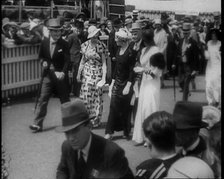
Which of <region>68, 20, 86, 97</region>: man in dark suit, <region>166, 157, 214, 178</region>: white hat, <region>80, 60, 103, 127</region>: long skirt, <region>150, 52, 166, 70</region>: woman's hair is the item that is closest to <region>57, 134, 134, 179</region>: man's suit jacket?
<region>166, 157, 214, 178</region>: white hat

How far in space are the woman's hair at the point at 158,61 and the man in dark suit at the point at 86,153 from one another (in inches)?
57.7

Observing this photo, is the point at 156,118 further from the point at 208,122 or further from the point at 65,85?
the point at 65,85

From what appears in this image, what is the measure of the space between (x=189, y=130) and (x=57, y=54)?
118 inches

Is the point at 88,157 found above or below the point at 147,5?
below

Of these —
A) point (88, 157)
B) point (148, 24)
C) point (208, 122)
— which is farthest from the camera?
point (148, 24)

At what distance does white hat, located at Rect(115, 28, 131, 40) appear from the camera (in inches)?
168

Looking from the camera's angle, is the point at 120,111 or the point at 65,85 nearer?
the point at 120,111

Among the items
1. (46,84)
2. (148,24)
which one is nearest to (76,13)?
(148,24)

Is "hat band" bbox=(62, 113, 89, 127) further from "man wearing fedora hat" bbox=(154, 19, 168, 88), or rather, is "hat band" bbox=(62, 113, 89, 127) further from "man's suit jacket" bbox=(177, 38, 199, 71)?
"man's suit jacket" bbox=(177, 38, 199, 71)

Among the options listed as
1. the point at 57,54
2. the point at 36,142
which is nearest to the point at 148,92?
the point at 57,54

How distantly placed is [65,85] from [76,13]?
3.10m

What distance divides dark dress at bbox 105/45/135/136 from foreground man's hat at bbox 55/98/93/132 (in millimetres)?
2132

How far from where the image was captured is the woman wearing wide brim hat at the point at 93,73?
222 inches

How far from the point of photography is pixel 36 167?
16.0ft
